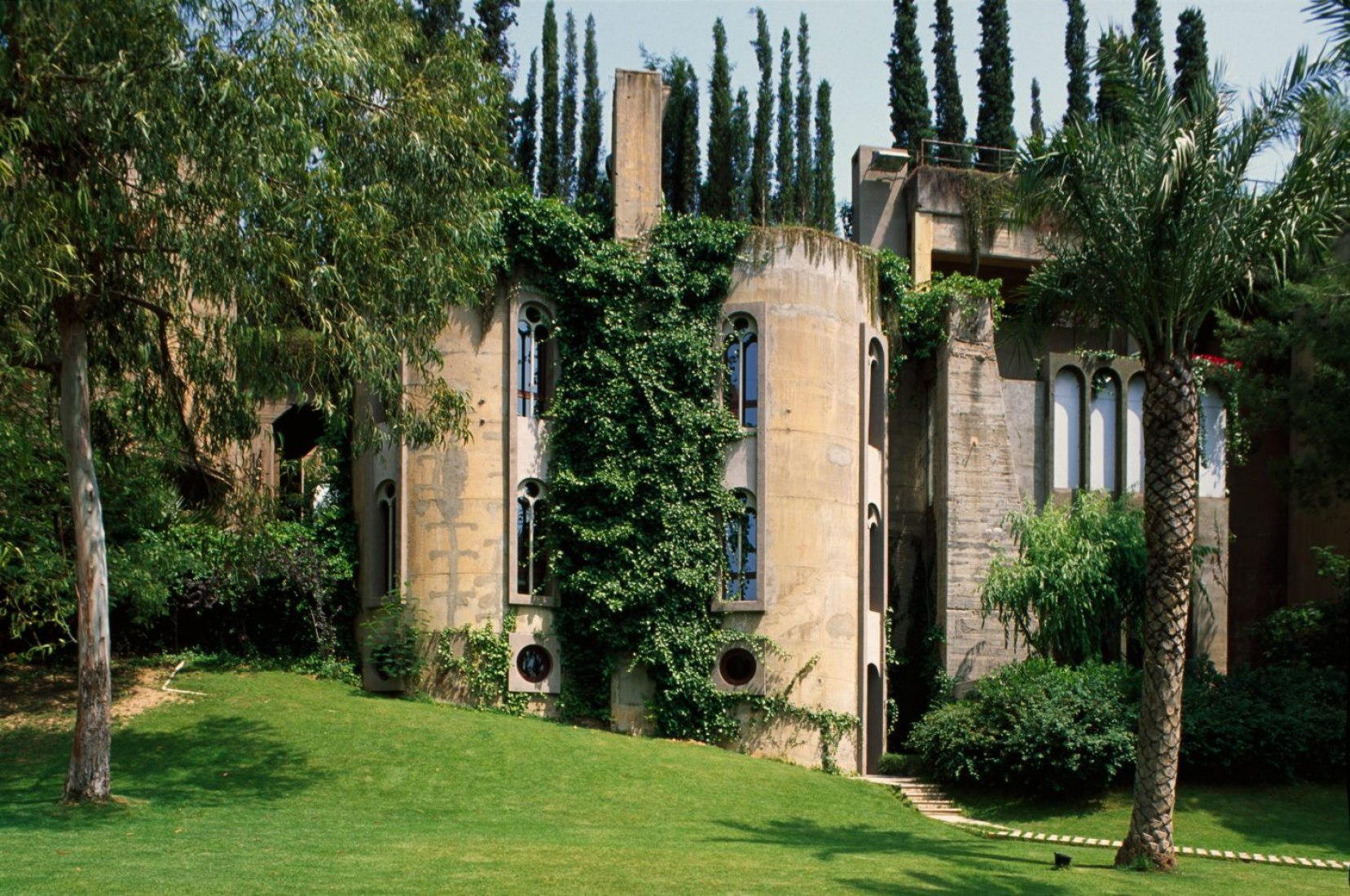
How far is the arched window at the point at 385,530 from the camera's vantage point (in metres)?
29.9

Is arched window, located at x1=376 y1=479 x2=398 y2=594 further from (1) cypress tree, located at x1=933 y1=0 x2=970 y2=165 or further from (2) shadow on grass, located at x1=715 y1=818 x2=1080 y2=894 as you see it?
(1) cypress tree, located at x1=933 y1=0 x2=970 y2=165

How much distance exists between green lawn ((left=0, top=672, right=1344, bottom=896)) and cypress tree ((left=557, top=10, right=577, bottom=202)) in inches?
Answer: 1081

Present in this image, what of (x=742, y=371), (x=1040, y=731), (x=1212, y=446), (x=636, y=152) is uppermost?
(x=636, y=152)

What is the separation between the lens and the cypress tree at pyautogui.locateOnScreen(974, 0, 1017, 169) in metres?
47.5

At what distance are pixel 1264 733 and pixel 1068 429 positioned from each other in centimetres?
958

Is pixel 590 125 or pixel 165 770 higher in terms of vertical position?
pixel 590 125

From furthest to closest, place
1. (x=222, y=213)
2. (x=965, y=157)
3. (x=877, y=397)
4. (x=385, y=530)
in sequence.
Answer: (x=965, y=157) < (x=877, y=397) < (x=385, y=530) < (x=222, y=213)

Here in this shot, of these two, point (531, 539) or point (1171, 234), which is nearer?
point (1171, 234)

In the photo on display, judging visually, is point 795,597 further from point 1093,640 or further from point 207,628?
point 207,628

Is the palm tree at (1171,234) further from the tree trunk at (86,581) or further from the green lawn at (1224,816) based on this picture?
the tree trunk at (86,581)

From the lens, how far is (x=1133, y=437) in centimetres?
3409

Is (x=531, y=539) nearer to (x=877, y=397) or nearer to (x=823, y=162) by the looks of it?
(x=877, y=397)

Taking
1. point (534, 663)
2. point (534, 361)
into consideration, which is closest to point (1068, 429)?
point (534, 361)

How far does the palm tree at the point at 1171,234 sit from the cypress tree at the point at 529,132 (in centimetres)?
3322
